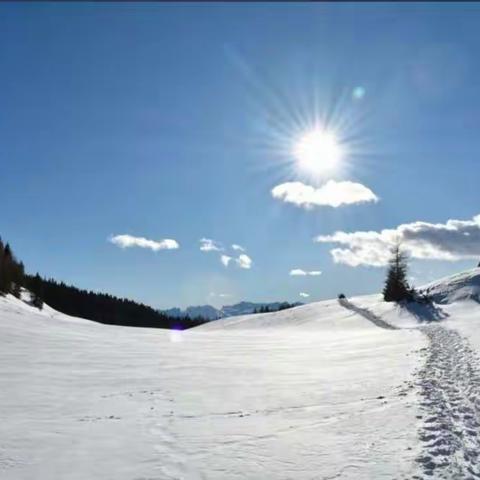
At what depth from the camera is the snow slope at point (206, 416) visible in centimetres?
880

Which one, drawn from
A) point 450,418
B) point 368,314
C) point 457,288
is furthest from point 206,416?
point 457,288

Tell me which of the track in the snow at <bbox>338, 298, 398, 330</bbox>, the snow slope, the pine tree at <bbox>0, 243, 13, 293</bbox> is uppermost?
the pine tree at <bbox>0, 243, 13, 293</bbox>

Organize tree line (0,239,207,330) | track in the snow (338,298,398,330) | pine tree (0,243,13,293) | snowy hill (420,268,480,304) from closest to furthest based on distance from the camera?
track in the snow (338,298,398,330) < snowy hill (420,268,480,304) < pine tree (0,243,13,293) < tree line (0,239,207,330)

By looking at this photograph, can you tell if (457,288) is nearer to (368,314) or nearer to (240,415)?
(368,314)

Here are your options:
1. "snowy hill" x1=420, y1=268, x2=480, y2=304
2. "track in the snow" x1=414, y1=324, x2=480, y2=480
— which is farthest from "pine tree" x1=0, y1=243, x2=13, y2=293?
"track in the snow" x1=414, y1=324, x2=480, y2=480

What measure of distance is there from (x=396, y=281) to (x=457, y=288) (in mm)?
7972

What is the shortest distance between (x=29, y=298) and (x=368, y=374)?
233ft

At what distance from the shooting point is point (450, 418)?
1082cm

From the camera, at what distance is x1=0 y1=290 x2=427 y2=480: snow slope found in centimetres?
880

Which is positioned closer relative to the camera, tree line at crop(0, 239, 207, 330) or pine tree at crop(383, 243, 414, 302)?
pine tree at crop(383, 243, 414, 302)

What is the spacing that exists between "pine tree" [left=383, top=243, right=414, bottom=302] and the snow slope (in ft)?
141

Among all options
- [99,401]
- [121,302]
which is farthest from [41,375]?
[121,302]

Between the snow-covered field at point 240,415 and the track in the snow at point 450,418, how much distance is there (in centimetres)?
4

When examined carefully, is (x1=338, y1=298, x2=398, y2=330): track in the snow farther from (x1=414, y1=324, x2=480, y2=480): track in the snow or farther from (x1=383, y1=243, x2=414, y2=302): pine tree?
(x1=414, y1=324, x2=480, y2=480): track in the snow
